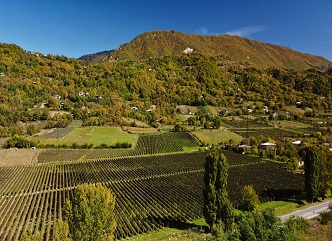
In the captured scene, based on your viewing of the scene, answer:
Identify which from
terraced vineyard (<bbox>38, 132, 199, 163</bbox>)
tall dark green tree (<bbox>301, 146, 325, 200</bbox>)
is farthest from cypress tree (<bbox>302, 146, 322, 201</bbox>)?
terraced vineyard (<bbox>38, 132, 199, 163</bbox>)

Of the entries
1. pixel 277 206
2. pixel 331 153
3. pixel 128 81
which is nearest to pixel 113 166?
pixel 277 206

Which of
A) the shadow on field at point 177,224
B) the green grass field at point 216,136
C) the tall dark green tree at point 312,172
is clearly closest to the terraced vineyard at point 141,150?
the green grass field at point 216,136

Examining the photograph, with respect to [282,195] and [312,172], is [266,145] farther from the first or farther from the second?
[312,172]

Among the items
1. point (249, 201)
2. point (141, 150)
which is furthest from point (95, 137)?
point (249, 201)

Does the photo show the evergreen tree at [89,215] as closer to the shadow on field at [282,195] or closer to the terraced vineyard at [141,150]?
the shadow on field at [282,195]

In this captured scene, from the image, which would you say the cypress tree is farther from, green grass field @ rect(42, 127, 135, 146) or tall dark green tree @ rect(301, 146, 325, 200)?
green grass field @ rect(42, 127, 135, 146)
